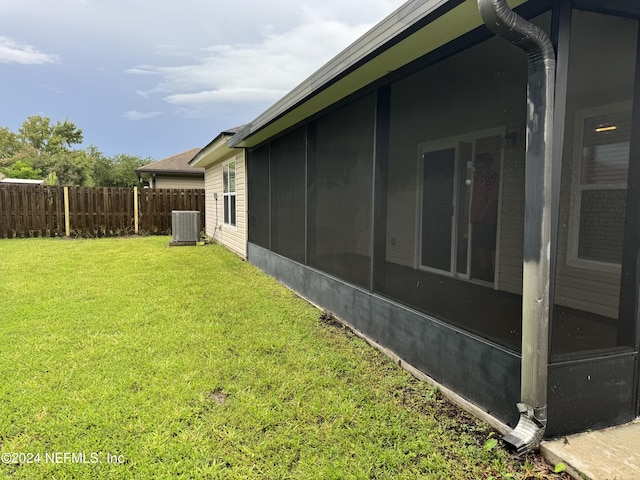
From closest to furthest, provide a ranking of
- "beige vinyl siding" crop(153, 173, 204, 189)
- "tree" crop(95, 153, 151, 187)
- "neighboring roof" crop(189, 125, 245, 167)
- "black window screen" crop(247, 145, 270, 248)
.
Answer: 1. "black window screen" crop(247, 145, 270, 248)
2. "neighboring roof" crop(189, 125, 245, 167)
3. "beige vinyl siding" crop(153, 173, 204, 189)
4. "tree" crop(95, 153, 151, 187)

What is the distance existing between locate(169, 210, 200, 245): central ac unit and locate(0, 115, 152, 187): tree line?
2178 cm

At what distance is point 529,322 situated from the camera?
6.04 feet

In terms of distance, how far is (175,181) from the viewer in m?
16.8

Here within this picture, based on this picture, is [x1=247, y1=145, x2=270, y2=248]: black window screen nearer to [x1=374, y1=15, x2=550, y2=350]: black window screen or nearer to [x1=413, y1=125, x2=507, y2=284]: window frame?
[x1=374, y1=15, x2=550, y2=350]: black window screen

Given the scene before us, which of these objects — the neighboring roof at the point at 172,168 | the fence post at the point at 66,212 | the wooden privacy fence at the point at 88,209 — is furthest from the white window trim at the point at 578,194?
the neighboring roof at the point at 172,168

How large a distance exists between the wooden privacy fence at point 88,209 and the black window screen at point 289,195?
8116 mm

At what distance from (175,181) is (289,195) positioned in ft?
41.9

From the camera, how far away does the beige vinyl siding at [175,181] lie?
16.6 m

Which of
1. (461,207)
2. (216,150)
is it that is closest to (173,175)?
(216,150)

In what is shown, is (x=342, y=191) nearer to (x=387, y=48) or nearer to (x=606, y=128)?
(x=387, y=48)

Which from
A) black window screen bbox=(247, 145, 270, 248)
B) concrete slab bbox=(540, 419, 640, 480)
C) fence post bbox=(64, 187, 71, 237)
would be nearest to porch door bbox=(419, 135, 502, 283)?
concrete slab bbox=(540, 419, 640, 480)

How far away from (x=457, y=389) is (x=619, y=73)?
2.29 meters

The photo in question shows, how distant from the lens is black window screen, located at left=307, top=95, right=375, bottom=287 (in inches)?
152

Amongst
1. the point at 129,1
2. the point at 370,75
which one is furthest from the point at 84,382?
the point at 129,1
